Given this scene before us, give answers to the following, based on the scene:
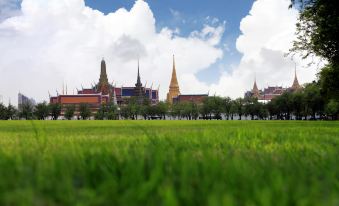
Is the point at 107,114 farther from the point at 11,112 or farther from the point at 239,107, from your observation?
the point at 239,107

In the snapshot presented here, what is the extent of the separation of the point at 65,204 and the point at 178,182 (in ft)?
1.89

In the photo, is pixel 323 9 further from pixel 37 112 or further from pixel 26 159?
pixel 37 112

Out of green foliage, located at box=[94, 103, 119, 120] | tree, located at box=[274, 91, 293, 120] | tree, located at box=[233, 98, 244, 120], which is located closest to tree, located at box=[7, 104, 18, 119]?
green foliage, located at box=[94, 103, 119, 120]

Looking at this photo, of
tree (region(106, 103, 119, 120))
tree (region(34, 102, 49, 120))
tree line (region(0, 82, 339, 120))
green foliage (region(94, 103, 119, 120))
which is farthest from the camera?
green foliage (region(94, 103, 119, 120))

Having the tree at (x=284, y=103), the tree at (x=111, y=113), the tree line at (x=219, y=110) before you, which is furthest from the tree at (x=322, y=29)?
the tree at (x=111, y=113)

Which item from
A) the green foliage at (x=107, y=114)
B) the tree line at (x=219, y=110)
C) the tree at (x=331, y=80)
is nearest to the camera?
the tree at (x=331, y=80)

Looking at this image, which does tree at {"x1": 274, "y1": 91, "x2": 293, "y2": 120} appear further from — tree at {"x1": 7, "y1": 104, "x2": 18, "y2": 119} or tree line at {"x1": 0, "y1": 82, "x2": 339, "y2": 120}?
tree at {"x1": 7, "y1": 104, "x2": 18, "y2": 119}

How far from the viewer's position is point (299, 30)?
2880 centimetres

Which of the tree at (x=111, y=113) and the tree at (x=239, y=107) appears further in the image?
the tree at (x=111, y=113)

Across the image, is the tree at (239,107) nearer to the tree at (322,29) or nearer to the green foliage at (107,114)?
the green foliage at (107,114)

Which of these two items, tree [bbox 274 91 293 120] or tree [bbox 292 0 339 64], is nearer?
tree [bbox 292 0 339 64]

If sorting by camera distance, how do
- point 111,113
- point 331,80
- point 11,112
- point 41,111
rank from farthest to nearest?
point 111,113 → point 41,111 → point 11,112 → point 331,80

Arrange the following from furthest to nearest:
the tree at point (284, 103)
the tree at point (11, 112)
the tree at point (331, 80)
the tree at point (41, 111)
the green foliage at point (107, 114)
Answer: the green foliage at point (107, 114) < the tree at point (41, 111) < the tree at point (11, 112) < the tree at point (284, 103) < the tree at point (331, 80)

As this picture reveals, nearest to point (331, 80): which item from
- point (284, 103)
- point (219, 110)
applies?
point (284, 103)
